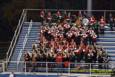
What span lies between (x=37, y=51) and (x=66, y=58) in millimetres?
1365

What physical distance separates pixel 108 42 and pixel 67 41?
212 cm

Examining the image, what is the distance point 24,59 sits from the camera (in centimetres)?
2523

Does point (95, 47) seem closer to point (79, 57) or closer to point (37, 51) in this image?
point (79, 57)

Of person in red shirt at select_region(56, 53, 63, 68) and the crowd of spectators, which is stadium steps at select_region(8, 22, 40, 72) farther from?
person in red shirt at select_region(56, 53, 63, 68)

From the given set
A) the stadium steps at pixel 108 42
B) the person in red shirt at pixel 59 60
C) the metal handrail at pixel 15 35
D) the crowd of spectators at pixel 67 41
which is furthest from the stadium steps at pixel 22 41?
the stadium steps at pixel 108 42

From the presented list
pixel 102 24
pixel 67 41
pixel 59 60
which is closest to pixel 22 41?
pixel 67 41

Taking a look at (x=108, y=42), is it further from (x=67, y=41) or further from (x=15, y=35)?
(x=15, y=35)

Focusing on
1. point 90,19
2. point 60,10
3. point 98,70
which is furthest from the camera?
point 60,10

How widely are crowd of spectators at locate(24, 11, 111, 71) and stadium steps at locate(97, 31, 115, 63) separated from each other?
0.29 m

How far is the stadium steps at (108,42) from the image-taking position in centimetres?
2630

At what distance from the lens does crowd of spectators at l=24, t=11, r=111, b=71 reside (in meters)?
24.9

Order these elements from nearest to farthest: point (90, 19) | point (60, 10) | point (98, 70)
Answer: point (98, 70) < point (90, 19) < point (60, 10)

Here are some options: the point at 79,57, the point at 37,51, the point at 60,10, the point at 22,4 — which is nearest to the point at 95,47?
the point at 79,57

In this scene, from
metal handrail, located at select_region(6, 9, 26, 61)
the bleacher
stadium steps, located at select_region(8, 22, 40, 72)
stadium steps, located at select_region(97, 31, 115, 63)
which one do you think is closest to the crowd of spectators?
stadium steps, located at select_region(97, 31, 115, 63)
